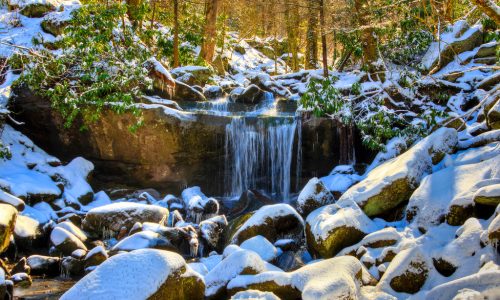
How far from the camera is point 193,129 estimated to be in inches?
452

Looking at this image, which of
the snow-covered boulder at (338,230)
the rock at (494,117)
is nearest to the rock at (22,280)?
the snow-covered boulder at (338,230)

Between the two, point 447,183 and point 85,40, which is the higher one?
point 85,40

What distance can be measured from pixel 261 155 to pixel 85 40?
5.89 m

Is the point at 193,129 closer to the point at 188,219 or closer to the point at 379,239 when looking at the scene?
the point at 188,219

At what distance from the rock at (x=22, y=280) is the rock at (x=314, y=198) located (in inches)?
197

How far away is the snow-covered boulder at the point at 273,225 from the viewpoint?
7.59 meters

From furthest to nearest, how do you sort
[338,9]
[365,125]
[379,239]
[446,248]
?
[338,9] → [365,125] → [379,239] → [446,248]

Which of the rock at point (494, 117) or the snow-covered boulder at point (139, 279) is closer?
the snow-covered boulder at point (139, 279)

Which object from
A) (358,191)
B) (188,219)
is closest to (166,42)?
(188,219)

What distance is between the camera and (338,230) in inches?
247

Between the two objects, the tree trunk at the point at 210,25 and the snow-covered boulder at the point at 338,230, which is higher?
the tree trunk at the point at 210,25

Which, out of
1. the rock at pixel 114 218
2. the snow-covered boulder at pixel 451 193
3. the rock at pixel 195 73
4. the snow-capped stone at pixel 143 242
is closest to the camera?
the snow-covered boulder at pixel 451 193

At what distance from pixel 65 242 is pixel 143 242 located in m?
1.48

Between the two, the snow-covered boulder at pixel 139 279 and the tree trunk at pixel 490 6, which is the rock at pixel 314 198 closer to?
the snow-covered boulder at pixel 139 279
